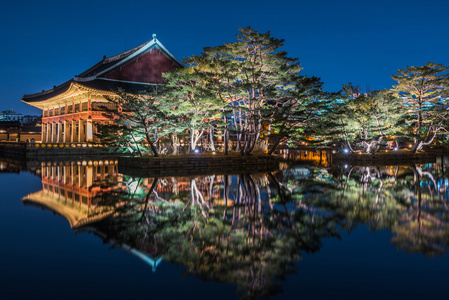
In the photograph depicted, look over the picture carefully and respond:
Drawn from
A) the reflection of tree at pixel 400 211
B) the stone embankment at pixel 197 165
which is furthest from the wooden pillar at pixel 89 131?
the reflection of tree at pixel 400 211

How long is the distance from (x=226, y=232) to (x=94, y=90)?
1286 inches

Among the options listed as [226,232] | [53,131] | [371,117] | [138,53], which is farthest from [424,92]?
[53,131]

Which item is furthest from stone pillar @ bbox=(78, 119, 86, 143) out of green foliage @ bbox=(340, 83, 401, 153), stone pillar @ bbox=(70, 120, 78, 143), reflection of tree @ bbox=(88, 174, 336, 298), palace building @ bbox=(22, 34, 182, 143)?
reflection of tree @ bbox=(88, 174, 336, 298)

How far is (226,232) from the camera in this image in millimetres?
6453

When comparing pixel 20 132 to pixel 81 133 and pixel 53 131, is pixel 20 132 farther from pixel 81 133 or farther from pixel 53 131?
pixel 81 133

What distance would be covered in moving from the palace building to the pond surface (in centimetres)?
2723

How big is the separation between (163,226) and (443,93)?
29502mm

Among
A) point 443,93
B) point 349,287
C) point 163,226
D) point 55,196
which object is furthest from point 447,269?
point 443,93

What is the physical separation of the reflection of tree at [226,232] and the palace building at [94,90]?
28092 mm

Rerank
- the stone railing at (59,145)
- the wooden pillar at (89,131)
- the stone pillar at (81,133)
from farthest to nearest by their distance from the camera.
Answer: the stone pillar at (81,133) < the wooden pillar at (89,131) < the stone railing at (59,145)

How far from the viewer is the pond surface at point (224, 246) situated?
4.28 m

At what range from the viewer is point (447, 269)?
15.8ft

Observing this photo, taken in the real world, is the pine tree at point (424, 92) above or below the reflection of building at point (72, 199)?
above

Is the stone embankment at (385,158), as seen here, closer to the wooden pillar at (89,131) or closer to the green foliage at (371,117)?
the green foliage at (371,117)
